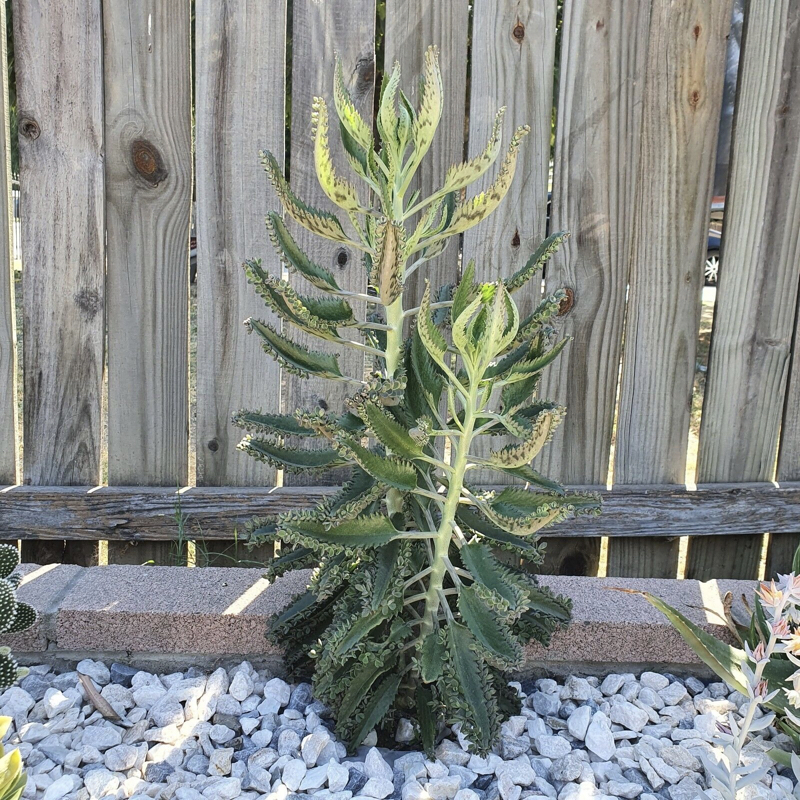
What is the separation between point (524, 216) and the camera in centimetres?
238

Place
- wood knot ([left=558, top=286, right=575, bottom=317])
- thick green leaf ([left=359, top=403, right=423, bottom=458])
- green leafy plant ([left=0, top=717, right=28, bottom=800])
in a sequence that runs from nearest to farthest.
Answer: green leafy plant ([left=0, top=717, right=28, bottom=800])
thick green leaf ([left=359, top=403, right=423, bottom=458])
wood knot ([left=558, top=286, right=575, bottom=317])

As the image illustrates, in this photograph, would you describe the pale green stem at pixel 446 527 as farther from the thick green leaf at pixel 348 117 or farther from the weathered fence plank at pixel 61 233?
the weathered fence plank at pixel 61 233

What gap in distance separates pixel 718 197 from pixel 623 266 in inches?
325

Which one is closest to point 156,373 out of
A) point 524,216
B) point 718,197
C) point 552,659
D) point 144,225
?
point 144,225

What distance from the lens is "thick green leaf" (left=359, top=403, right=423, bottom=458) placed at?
1.43 metres

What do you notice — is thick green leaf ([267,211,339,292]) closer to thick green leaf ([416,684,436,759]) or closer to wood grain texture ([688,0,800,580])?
thick green leaf ([416,684,436,759])

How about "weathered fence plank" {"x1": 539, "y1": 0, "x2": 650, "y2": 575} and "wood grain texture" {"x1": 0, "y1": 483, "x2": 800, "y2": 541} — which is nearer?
"weathered fence plank" {"x1": 539, "y1": 0, "x2": 650, "y2": 575}

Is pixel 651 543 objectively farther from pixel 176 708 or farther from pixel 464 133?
pixel 176 708

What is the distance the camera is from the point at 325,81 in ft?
7.45

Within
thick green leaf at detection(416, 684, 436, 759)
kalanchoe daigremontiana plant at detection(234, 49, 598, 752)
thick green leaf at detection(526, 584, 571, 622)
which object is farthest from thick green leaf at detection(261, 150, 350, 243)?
thick green leaf at detection(416, 684, 436, 759)

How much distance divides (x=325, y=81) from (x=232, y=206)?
1.33 feet

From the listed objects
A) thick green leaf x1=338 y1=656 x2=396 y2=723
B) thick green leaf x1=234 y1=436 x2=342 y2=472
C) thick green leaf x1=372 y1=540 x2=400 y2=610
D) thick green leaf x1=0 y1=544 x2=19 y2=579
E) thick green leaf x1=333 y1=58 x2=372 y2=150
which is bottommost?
thick green leaf x1=338 y1=656 x2=396 y2=723

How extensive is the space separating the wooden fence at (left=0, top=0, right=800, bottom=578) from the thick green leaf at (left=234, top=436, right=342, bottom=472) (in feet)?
2.36

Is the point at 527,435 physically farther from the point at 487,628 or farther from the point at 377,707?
the point at 377,707
